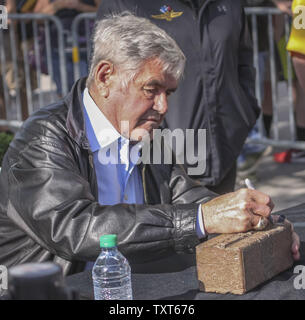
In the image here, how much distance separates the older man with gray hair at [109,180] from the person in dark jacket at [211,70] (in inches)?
48.1

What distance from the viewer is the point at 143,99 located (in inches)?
100

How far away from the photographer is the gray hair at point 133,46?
246 cm

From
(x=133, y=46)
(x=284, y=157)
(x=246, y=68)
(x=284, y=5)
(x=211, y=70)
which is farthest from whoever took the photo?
(x=284, y=157)

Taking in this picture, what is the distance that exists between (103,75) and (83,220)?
564 mm

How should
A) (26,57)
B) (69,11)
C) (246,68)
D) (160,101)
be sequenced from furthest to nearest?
(26,57), (69,11), (246,68), (160,101)

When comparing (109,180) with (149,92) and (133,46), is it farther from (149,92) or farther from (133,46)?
(133,46)

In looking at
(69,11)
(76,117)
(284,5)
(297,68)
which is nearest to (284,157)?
(284,5)

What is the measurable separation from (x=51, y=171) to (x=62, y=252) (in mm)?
254

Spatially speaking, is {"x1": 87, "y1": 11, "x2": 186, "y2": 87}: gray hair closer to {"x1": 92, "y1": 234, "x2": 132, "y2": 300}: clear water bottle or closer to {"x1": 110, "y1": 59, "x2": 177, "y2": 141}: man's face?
{"x1": 110, "y1": 59, "x2": 177, "y2": 141}: man's face

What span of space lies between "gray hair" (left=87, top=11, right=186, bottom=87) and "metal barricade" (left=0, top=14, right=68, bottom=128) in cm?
389

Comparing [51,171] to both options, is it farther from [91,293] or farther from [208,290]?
[208,290]

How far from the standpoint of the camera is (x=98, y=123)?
2590 millimetres

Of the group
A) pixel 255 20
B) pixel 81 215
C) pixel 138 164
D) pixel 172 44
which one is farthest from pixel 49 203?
pixel 255 20

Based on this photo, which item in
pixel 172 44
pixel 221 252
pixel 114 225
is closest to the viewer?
pixel 221 252
